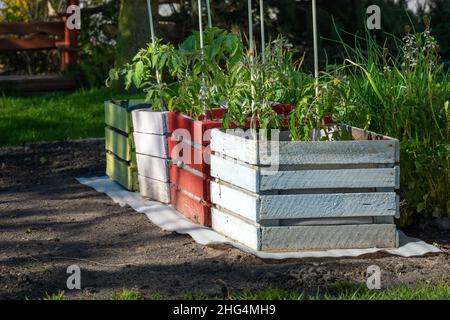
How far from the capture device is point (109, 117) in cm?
735

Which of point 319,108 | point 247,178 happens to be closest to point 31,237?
point 247,178

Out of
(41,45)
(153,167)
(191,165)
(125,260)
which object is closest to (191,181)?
(191,165)

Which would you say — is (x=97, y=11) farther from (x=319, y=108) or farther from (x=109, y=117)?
(x=319, y=108)

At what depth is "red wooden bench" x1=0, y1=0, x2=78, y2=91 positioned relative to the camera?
12.9 m

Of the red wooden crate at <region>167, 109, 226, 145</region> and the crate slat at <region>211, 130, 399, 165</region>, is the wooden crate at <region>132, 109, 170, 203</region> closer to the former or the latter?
the red wooden crate at <region>167, 109, 226, 145</region>

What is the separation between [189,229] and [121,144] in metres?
1.49

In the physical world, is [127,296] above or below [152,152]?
below

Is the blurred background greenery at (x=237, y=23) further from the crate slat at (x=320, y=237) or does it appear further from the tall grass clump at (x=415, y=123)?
the crate slat at (x=320, y=237)

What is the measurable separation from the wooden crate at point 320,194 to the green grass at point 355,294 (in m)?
0.65

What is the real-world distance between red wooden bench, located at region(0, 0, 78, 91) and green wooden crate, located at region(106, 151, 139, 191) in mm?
5653

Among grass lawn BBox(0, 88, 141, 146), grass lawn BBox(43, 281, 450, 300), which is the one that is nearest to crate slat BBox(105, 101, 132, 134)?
grass lawn BBox(0, 88, 141, 146)

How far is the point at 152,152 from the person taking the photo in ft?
21.5

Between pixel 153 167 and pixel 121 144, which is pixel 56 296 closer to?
pixel 153 167

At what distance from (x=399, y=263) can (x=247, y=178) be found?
88cm
